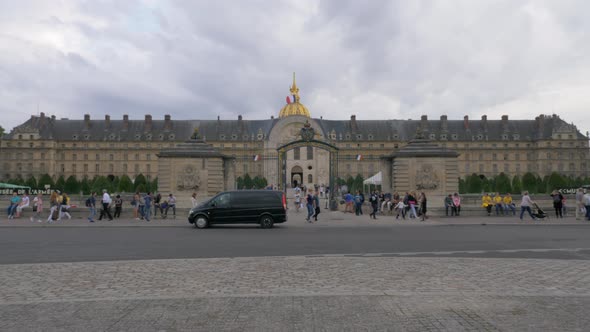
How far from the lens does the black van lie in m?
20.2

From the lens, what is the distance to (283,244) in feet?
46.8

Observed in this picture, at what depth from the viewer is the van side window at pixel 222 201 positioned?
799 inches

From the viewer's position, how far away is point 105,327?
5801mm

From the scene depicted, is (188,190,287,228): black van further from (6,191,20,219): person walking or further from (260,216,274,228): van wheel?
(6,191,20,219): person walking

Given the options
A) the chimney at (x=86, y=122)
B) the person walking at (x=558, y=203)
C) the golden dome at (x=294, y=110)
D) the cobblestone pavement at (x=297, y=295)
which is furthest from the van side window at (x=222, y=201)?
the chimney at (x=86, y=122)

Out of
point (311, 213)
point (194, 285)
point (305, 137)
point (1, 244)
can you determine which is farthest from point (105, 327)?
point (305, 137)

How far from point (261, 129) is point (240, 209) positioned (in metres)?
77.8

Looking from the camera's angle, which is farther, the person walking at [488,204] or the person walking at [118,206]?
the person walking at [488,204]

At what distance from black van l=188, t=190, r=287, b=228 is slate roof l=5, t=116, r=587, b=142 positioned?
76.3 meters

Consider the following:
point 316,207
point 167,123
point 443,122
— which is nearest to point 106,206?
point 316,207

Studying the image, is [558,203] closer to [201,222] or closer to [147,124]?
[201,222]

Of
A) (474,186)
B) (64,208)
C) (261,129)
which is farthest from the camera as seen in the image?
(261,129)

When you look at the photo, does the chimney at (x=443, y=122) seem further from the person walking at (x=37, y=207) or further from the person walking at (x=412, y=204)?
the person walking at (x=37, y=207)

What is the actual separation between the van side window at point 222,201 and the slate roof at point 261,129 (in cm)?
7631
